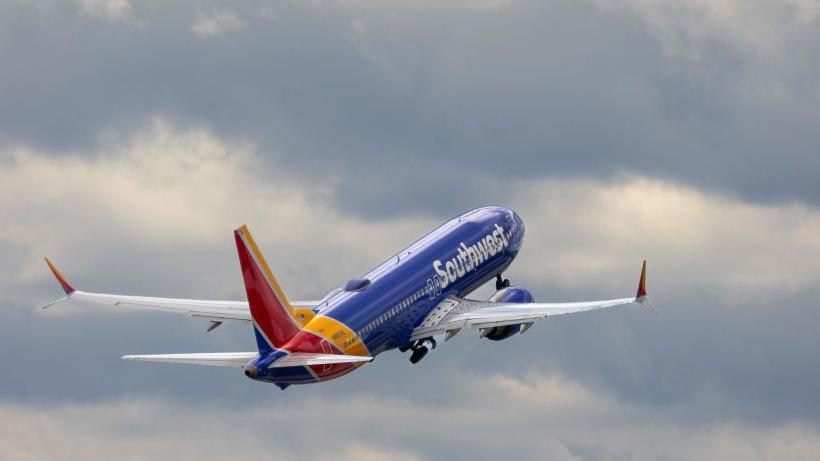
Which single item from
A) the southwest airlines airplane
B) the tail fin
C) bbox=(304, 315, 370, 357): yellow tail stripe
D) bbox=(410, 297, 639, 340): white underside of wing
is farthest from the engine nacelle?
the tail fin

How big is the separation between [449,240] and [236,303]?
52.5 ft

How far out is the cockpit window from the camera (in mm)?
136113

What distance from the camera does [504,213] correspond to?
158000 millimetres

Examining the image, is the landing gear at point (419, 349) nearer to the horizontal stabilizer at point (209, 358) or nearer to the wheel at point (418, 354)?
the wheel at point (418, 354)

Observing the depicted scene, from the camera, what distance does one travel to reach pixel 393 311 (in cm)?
13775

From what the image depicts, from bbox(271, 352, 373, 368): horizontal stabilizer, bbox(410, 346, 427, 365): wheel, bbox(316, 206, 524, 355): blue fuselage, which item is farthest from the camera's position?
bbox(410, 346, 427, 365): wheel

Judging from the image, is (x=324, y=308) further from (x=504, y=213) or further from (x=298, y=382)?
(x=504, y=213)

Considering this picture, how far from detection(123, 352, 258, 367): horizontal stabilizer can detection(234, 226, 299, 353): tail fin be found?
122cm

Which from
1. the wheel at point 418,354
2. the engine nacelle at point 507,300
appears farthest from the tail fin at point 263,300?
the engine nacelle at point 507,300

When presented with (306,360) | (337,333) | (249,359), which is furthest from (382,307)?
(249,359)

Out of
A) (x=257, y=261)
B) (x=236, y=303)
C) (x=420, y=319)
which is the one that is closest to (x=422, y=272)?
(x=420, y=319)

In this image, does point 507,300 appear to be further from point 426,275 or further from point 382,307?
point 382,307

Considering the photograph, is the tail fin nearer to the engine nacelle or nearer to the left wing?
the left wing

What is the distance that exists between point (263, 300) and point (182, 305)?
18.3 metres
